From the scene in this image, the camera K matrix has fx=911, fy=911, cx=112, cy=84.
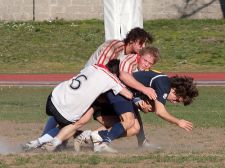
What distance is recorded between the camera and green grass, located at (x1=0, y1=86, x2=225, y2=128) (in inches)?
600

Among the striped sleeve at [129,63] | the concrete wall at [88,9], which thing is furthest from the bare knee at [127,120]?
the concrete wall at [88,9]

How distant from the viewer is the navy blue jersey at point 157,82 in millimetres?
10461

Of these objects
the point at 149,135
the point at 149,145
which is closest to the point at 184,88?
the point at 149,145

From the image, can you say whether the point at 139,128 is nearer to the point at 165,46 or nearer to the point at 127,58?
the point at 127,58

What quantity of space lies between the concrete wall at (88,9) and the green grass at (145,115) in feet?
45.8

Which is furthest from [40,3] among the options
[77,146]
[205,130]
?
[77,146]

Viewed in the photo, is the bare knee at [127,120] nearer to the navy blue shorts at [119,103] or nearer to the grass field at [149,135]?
the navy blue shorts at [119,103]

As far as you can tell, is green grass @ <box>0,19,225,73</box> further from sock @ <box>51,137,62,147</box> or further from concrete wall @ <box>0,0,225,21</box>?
sock @ <box>51,137,62,147</box>

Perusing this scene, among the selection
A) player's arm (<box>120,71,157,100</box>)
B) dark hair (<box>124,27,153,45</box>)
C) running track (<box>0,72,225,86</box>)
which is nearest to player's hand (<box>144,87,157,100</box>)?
player's arm (<box>120,71,157,100</box>)

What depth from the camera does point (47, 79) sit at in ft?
83.7

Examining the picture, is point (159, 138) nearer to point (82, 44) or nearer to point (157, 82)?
point (157, 82)

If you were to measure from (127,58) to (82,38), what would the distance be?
23.1 meters

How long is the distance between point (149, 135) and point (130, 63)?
233cm

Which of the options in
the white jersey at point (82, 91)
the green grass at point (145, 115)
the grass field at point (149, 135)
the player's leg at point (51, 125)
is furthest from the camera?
the green grass at point (145, 115)
